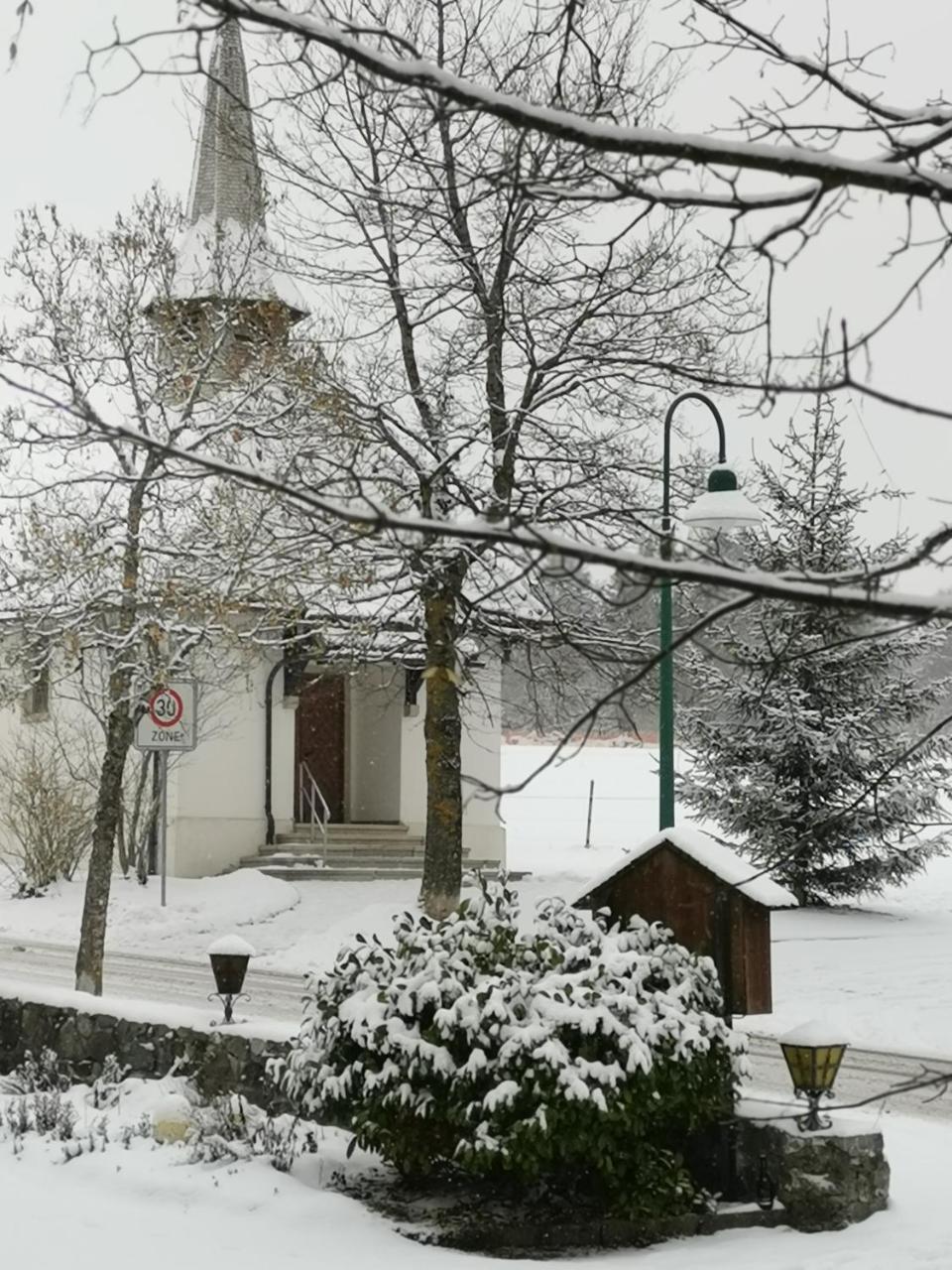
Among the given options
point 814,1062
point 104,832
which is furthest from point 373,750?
point 814,1062

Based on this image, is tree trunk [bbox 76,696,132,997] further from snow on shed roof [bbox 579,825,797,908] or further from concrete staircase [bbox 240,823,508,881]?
concrete staircase [bbox 240,823,508,881]

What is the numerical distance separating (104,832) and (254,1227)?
734 centimetres

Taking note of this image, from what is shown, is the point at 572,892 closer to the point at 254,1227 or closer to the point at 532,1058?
the point at 532,1058

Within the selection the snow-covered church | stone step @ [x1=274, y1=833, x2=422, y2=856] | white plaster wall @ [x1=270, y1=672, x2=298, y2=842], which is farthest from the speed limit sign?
white plaster wall @ [x1=270, y1=672, x2=298, y2=842]

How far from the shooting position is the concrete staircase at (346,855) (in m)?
24.2

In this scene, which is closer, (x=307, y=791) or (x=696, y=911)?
(x=696, y=911)

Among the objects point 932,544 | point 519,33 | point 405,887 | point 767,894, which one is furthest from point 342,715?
point 932,544

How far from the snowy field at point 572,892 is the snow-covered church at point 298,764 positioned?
139 cm

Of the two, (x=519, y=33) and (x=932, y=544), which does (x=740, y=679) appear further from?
(x=932, y=544)

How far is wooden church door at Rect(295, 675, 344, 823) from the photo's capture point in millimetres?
28031

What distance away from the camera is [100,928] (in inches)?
531

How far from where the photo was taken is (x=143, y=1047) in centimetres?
980

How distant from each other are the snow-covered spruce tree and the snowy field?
1013mm

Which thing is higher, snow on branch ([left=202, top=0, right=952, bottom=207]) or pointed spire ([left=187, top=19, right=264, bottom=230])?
pointed spire ([left=187, top=19, right=264, bottom=230])
